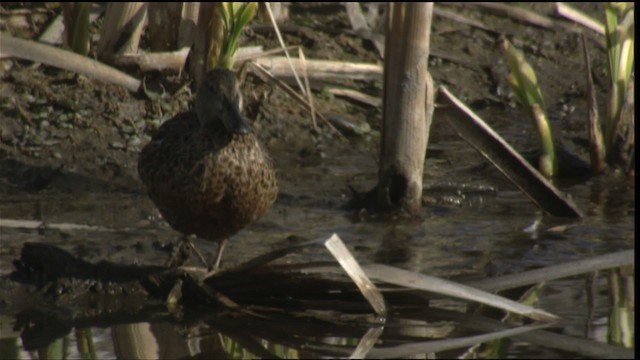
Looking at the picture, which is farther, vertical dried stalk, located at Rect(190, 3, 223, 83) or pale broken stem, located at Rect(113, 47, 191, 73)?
pale broken stem, located at Rect(113, 47, 191, 73)

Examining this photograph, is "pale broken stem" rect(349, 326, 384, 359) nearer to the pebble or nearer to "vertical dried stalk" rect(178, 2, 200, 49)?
the pebble

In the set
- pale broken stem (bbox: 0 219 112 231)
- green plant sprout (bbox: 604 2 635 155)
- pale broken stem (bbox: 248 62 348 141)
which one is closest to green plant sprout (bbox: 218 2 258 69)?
pale broken stem (bbox: 248 62 348 141)

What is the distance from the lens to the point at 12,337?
529 cm

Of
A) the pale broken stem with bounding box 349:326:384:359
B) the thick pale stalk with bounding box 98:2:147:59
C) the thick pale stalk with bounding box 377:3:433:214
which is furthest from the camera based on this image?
the thick pale stalk with bounding box 98:2:147:59

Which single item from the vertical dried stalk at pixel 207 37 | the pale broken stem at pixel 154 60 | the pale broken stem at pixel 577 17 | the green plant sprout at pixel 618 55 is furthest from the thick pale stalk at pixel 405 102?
the pale broken stem at pixel 577 17

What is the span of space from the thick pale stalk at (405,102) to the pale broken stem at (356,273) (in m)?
1.37

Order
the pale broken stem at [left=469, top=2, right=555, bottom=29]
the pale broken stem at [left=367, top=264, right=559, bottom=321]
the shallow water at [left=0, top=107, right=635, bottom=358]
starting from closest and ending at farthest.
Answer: the pale broken stem at [left=367, top=264, right=559, bottom=321] → the shallow water at [left=0, top=107, right=635, bottom=358] → the pale broken stem at [left=469, top=2, right=555, bottom=29]

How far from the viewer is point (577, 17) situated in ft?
29.2

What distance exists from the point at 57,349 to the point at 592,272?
7.68ft

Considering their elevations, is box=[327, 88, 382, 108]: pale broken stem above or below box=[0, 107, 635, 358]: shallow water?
above

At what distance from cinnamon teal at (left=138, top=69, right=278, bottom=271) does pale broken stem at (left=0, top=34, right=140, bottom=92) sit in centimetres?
158

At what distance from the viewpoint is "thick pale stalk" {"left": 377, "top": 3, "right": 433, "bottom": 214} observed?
643 cm

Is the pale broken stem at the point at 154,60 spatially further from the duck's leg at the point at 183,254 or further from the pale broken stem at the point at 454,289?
the pale broken stem at the point at 454,289

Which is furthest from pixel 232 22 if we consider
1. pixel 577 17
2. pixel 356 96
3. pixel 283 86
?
pixel 577 17
